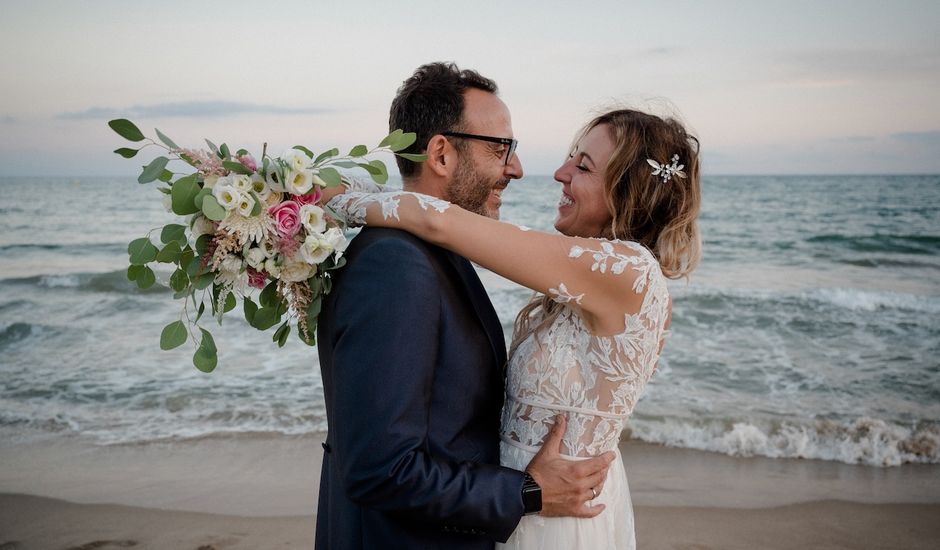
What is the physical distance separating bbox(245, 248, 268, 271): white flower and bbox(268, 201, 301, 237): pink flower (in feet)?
0.24

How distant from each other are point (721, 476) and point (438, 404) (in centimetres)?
500

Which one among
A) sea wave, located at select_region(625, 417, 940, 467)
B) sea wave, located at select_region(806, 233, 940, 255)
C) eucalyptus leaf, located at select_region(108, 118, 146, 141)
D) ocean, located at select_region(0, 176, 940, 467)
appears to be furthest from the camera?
sea wave, located at select_region(806, 233, 940, 255)

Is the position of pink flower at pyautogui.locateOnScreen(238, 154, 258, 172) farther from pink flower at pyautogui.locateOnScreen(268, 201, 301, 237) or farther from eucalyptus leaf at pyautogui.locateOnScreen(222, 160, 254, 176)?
pink flower at pyautogui.locateOnScreen(268, 201, 301, 237)

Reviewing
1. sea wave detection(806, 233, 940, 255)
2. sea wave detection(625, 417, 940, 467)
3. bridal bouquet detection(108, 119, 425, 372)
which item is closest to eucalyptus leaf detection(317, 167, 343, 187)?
bridal bouquet detection(108, 119, 425, 372)

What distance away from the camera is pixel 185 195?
195 centimetres

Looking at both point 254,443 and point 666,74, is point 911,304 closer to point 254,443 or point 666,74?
point 666,74

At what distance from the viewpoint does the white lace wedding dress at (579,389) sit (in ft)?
7.76

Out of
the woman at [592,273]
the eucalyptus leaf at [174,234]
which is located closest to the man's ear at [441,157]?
the woman at [592,273]

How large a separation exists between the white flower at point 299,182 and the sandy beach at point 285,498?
146 inches

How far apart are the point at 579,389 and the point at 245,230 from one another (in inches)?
47.0

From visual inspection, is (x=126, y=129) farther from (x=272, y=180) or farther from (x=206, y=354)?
(x=206, y=354)

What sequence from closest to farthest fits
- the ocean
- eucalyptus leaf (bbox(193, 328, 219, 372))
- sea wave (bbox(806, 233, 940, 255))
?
eucalyptus leaf (bbox(193, 328, 219, 372))
the ocean
sea wave (bbox(806, 233, 940, 255))

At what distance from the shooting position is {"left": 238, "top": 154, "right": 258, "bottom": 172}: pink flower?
2.07 meters

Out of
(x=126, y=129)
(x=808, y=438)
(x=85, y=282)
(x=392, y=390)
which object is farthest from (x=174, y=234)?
(x=85, y=282)
